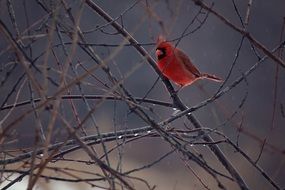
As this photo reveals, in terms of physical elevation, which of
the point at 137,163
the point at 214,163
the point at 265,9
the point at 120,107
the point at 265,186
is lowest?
the point at 265,186

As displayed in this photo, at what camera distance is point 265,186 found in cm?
690

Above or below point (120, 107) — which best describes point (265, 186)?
below

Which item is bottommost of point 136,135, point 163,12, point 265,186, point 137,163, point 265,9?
point 136,135

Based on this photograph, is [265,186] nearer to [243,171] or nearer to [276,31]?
[243,171]

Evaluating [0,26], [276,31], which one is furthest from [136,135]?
[276,31]

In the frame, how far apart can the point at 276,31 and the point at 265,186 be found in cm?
319

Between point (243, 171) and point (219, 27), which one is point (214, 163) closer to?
point (243, 171)

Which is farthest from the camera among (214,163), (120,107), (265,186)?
(120,107)

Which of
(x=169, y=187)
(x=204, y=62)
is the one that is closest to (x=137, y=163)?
(x=169, y=187)

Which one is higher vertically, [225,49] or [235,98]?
[225,49]

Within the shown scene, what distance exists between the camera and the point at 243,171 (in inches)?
291

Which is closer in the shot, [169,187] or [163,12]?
→ [169,187]

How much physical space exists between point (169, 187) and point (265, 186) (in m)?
1.17

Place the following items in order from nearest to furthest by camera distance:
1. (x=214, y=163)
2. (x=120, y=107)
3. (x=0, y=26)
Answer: (x=0, y=26) → (x=214, y=163) → (x=120, y=107)
